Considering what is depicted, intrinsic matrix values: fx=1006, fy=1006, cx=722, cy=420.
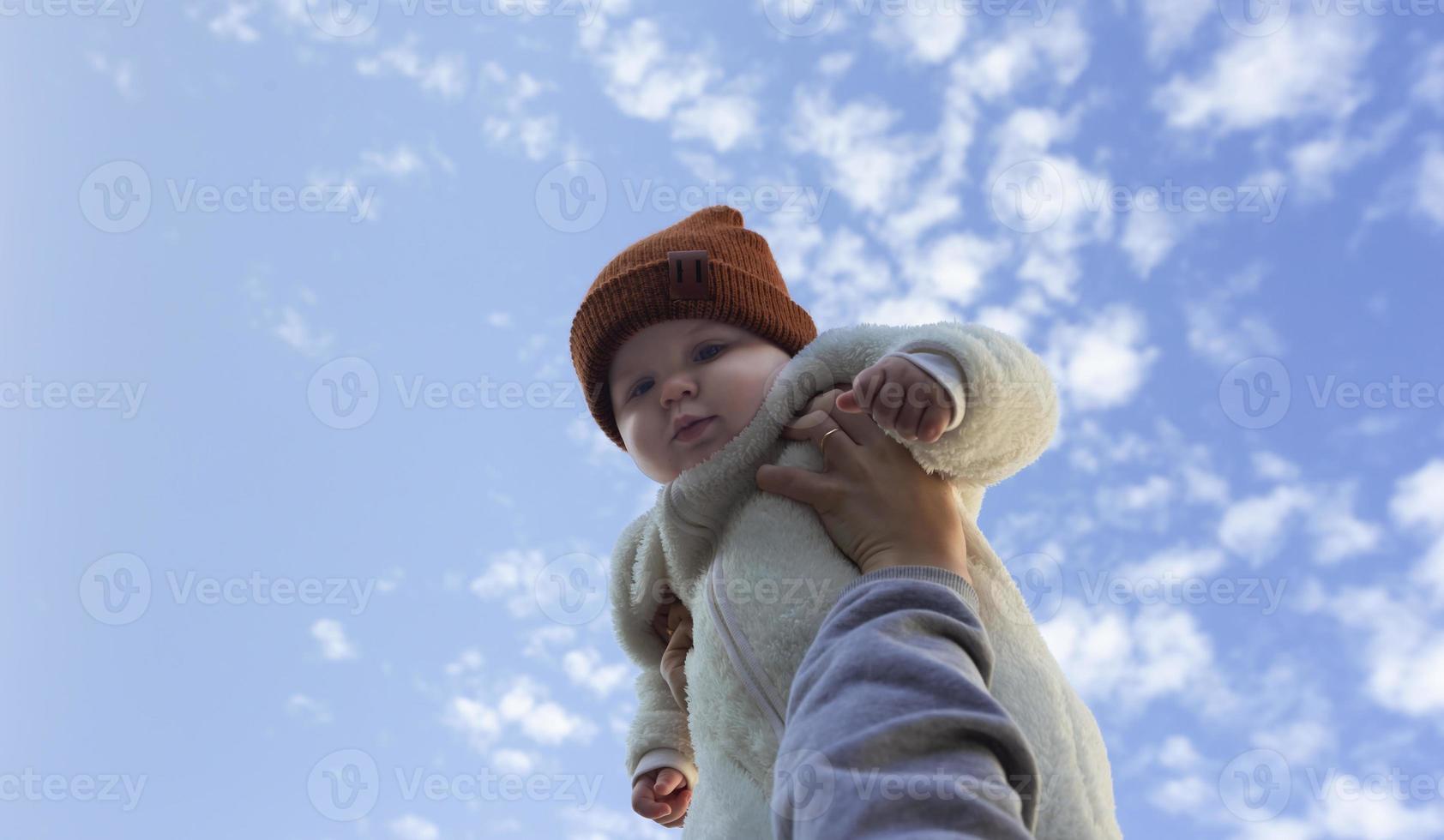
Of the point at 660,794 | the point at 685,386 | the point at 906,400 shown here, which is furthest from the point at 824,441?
the point at 660,794

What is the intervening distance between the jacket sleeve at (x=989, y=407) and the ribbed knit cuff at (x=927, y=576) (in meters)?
0.29

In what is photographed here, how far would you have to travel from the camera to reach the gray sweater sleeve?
3.18 feet

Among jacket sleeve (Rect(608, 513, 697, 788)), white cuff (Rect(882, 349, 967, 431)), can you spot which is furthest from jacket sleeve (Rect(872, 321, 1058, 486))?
jacket sleeve (Rect(608, 513, 697, 788))

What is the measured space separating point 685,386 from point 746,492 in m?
0.31

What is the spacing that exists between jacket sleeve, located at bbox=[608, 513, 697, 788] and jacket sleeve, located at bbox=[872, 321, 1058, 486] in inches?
24.0

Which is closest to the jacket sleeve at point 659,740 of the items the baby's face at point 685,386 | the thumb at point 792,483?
the baby's face at point 685,386

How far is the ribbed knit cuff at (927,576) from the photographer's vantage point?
1452 millimetres

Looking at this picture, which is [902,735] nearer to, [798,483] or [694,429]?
[798,483]

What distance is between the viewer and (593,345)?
7.57 ft

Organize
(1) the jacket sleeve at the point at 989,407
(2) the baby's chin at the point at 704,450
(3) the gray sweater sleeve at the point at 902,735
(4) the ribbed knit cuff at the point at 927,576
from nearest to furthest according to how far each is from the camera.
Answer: (3) the gray sweater sleeve at the point at 902,735, (4) the ribbed knit cuff at the point at 927,576, (1) the jacket sleeve at the point at 989,407, (2) the baby's chin at the point at 704,450

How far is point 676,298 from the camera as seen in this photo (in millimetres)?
2240

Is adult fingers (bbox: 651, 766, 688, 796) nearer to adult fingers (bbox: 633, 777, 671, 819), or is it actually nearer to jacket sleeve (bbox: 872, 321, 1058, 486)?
adult fingers (bbox: 633, 777, 671, 819)

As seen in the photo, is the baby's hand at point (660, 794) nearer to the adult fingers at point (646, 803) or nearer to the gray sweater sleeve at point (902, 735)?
the adult fingers at point (646, 803)

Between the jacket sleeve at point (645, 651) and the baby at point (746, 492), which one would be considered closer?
the baby at point (746, 492)
